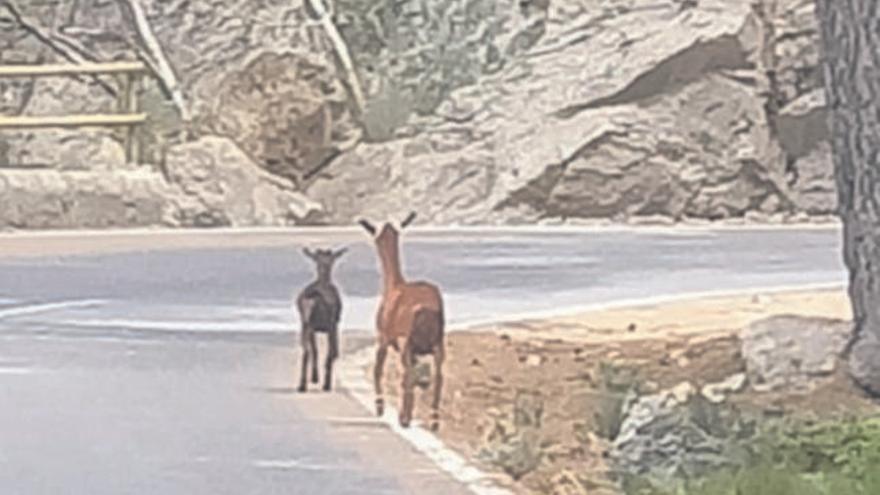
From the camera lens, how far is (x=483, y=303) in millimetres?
7945

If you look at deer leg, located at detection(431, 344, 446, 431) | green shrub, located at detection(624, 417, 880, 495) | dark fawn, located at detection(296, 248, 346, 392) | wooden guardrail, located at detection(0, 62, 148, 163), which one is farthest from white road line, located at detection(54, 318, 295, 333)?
wooden guardrail, located at detection(0, 62, 148, 163)

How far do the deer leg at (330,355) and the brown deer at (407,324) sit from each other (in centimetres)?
37

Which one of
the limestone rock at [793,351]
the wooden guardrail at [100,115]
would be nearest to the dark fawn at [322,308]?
the limestone rock at [793,351]

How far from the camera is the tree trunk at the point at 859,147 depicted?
5207 mm

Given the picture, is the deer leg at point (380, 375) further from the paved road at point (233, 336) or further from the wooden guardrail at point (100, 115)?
the wooden guardrail at point (100, 115)

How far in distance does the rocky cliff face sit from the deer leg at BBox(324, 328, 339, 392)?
5875mm

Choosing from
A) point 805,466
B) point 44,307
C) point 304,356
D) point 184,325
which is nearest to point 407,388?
point 304,356

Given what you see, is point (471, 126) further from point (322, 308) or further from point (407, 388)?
point (407, 388)

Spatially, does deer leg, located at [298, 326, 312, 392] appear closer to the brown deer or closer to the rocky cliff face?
the brown deer

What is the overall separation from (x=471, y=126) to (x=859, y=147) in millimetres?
7842

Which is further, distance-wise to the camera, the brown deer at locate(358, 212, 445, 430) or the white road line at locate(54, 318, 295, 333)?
the white road line at locate(54, 318, 295, 333)

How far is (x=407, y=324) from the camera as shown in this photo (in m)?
5.03

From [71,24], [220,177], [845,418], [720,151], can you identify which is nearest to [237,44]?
[71,24]

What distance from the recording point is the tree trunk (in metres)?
5.21
